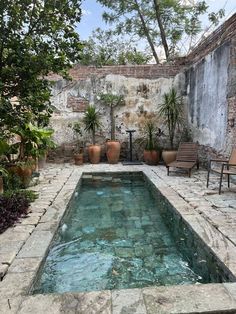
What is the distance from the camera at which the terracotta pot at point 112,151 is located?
30.0 ft

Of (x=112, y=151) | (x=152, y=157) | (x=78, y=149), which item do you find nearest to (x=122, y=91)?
(x=112, y=151)

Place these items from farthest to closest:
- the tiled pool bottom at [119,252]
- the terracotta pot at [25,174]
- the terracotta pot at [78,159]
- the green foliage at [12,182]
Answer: the terracotta pot at [78,159] < the terracotta pot at [25,174] < the green foliage at [12,182] < the tiled pool bottom at [119,252]

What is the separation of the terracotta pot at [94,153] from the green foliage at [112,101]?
2.59ft

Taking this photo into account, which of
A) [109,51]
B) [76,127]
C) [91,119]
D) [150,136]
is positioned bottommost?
[150,136]

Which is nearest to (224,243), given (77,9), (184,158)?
(77,9)

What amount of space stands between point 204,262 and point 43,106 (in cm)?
306

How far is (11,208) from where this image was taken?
156 inches

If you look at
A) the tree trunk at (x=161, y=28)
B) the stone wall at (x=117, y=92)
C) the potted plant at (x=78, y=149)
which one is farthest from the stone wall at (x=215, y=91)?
the tree trunk at (x=161, y=28)

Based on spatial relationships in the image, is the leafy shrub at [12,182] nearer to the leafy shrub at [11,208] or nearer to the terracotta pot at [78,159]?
the leafy shrub at [11,208]

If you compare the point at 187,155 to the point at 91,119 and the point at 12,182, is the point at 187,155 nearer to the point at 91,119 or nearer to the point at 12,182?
the point at 91,119

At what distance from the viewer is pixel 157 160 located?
888cm

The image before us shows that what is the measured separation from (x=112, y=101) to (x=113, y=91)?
431mm

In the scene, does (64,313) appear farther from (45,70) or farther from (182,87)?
(182,87)

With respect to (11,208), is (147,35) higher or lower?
higher
